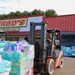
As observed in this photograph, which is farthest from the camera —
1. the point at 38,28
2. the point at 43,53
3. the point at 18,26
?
the point at 18,26

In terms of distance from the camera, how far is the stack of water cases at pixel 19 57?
6.70 m

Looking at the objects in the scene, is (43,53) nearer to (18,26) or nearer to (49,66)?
(49,66)

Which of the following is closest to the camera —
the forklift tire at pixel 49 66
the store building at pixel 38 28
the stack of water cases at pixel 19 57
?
the stack of water cases at pixel 19 57

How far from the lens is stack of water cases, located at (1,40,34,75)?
670cm

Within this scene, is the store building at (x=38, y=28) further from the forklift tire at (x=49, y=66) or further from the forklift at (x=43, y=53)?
the forklift tire at (x=49, y=66)

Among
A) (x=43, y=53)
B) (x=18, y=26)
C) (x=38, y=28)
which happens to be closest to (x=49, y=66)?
(x=43, y=53)

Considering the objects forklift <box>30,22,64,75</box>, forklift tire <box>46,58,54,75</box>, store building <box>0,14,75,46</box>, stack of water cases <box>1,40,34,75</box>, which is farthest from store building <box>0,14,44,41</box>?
stack of water cases <box>1,40,34,75</box>

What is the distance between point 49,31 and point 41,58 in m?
1.87

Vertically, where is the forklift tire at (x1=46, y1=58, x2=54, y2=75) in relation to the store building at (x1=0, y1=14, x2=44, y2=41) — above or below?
below

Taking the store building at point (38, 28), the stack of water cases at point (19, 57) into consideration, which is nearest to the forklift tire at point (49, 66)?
the stack of water cases at point (19, 57)

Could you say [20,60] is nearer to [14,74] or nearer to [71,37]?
[14,74]

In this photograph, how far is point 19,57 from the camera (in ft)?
21.9

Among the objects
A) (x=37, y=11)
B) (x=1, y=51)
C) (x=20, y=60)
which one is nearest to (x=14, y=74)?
(x=20, y=60)

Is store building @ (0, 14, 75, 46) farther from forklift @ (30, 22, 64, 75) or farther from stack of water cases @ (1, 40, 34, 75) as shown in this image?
stack of water cases @ (1, 40, 34, 75)
